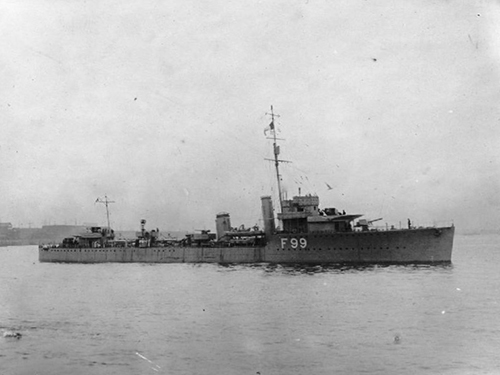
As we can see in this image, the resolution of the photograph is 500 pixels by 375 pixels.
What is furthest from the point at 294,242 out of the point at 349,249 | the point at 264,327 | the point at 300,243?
the point at 264,327

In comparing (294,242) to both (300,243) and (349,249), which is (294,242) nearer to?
(300,243)

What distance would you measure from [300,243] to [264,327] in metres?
24.2

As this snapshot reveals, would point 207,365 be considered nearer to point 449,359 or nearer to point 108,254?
point 449,359

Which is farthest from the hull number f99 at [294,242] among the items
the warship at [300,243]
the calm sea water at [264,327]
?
the calm sea water at [264,327]

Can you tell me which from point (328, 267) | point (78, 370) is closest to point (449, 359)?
point (78, 370)

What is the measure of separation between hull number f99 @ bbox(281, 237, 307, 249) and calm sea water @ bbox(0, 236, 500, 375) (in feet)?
32.5

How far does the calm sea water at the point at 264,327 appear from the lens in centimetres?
1414

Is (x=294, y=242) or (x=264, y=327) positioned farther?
(x=294, y=242)

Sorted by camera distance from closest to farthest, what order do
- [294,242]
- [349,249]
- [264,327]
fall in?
1. [264,327]
2. [349,249]
3. [294,242]

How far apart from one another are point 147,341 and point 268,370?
513cm

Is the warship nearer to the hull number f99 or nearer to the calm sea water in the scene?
the hull number f99

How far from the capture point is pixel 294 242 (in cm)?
4281

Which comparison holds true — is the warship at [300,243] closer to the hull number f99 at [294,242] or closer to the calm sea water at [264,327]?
the hull number f99 at [294,242]

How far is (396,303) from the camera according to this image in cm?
2233
